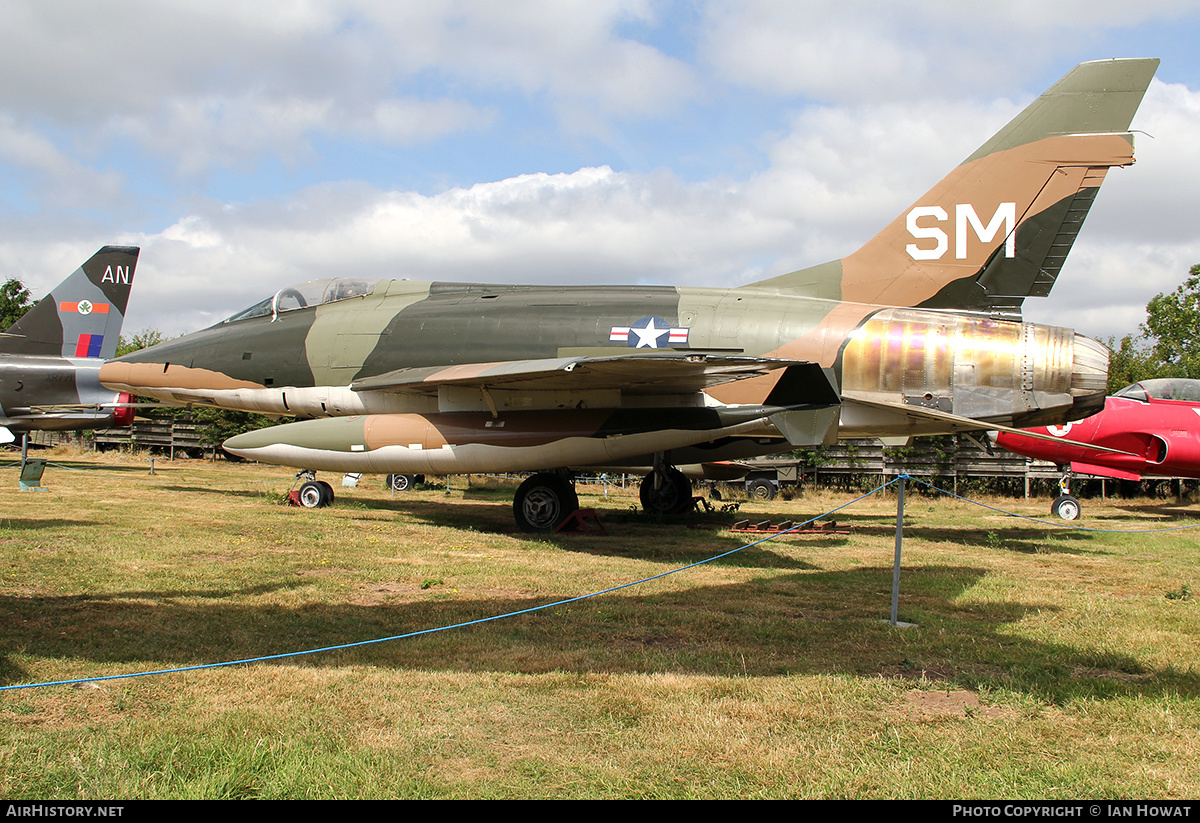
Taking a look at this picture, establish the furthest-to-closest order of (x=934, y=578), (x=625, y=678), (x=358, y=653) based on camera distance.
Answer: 1. (x=934, y=578)
2. (x=358, y=653)
3. (x=625, y=678)

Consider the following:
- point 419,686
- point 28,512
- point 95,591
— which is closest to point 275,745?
point 419,686

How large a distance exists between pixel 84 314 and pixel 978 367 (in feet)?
66.1

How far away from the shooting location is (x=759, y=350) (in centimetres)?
1002

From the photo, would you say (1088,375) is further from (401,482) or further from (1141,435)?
(401,482)

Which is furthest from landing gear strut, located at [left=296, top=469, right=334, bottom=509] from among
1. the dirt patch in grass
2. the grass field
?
the dirt patch in grass

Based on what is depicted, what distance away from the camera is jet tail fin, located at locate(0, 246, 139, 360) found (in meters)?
19.0

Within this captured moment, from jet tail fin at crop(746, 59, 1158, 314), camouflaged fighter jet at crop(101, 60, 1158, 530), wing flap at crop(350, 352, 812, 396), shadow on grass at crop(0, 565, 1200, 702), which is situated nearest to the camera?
shadow on grass at crop(0, 565, 1200, 702)

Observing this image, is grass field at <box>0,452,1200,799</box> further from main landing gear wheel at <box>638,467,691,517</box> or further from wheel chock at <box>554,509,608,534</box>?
main landing gear wheel at <box>638,467,691,517</box>

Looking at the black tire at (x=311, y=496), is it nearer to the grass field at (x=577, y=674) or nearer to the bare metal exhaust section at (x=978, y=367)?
the grass field at (x=577, y=674)

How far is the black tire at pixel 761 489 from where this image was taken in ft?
69.9

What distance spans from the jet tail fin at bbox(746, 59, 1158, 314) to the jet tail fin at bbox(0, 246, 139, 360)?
18.3m
